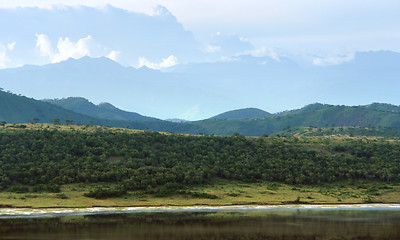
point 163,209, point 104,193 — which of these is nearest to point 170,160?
point 104,193

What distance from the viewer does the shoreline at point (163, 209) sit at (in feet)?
228

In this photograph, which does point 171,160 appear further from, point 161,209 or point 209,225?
point 209,225

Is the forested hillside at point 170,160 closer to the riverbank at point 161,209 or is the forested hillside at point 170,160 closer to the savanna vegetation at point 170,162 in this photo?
the savanna vegetation at point 170,162

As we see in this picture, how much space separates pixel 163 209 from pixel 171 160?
1306 inches

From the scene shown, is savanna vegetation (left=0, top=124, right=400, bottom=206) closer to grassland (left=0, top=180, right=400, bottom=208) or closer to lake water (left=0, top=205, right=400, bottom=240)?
grassland (left=0, top=180, right=400, bottom=208)

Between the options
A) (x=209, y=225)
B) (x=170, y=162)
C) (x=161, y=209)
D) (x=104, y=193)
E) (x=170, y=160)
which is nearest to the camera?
(x=209, y=225)

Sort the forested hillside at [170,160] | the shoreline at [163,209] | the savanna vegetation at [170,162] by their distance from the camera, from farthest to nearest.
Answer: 1. the forested hillside at [170,160]
2. the savanna vegetation at [170,162]
3. the shoreline at [163,209]

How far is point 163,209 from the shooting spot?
77312mm

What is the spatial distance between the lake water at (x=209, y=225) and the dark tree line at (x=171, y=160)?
25248 mm

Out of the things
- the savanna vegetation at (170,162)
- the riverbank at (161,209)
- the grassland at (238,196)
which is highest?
the savanna vegetation at (170,162)

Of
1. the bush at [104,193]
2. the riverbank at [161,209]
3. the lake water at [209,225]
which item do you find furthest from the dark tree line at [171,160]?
the lake water at [209,225]

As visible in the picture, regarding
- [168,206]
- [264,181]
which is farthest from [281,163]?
[168,206]

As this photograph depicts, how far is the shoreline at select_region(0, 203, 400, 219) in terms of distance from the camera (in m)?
69.6

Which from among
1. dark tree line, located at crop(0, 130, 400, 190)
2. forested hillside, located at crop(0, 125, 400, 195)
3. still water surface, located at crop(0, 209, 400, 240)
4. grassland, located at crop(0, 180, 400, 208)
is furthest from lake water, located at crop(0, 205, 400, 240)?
dark tree line, located at crop(0, 130, 400, 190)
